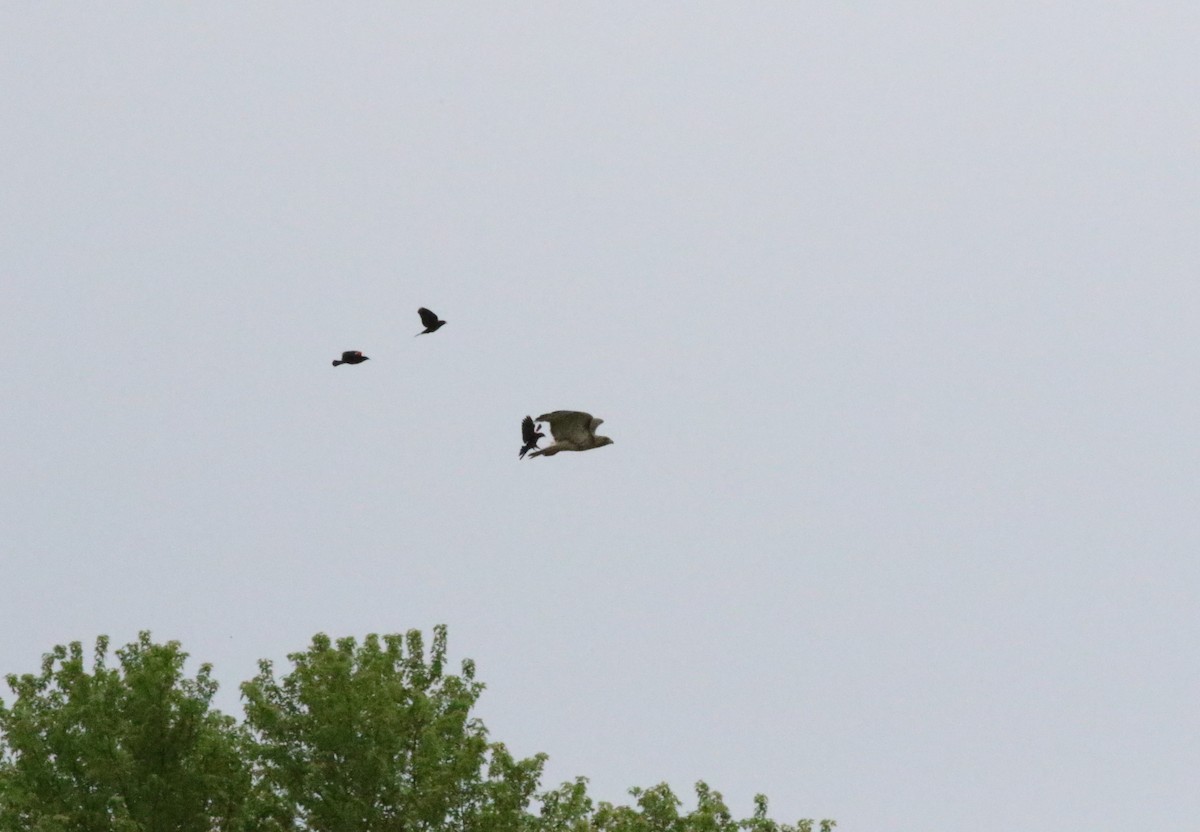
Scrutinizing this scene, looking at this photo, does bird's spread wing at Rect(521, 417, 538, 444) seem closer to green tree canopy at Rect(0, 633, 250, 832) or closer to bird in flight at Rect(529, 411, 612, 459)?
bird in flight at Rect(529, 411, 612, 459)

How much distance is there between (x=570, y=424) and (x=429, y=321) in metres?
3.02

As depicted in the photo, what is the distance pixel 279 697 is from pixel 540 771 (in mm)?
3892

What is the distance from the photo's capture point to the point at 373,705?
30.9m

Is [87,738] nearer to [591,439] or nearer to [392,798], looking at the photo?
[392,798]

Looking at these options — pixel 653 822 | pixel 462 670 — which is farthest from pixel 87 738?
pixel 653 822

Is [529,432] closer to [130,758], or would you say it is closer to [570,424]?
[570,424]

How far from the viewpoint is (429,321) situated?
1191 inches

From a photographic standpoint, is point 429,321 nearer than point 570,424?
No

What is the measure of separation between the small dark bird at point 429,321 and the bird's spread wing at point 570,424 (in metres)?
2.56

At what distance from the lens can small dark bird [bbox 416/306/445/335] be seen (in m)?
30.0

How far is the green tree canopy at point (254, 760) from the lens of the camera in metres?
29.8

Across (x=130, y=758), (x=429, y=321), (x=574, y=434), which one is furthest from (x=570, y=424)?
(x=130, y=758)

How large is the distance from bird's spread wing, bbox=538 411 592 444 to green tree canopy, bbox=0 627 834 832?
4.86m

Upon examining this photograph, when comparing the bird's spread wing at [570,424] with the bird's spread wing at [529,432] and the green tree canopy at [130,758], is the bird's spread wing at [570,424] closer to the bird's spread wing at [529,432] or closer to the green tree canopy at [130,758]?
the bird's spread wing at [529,432]
